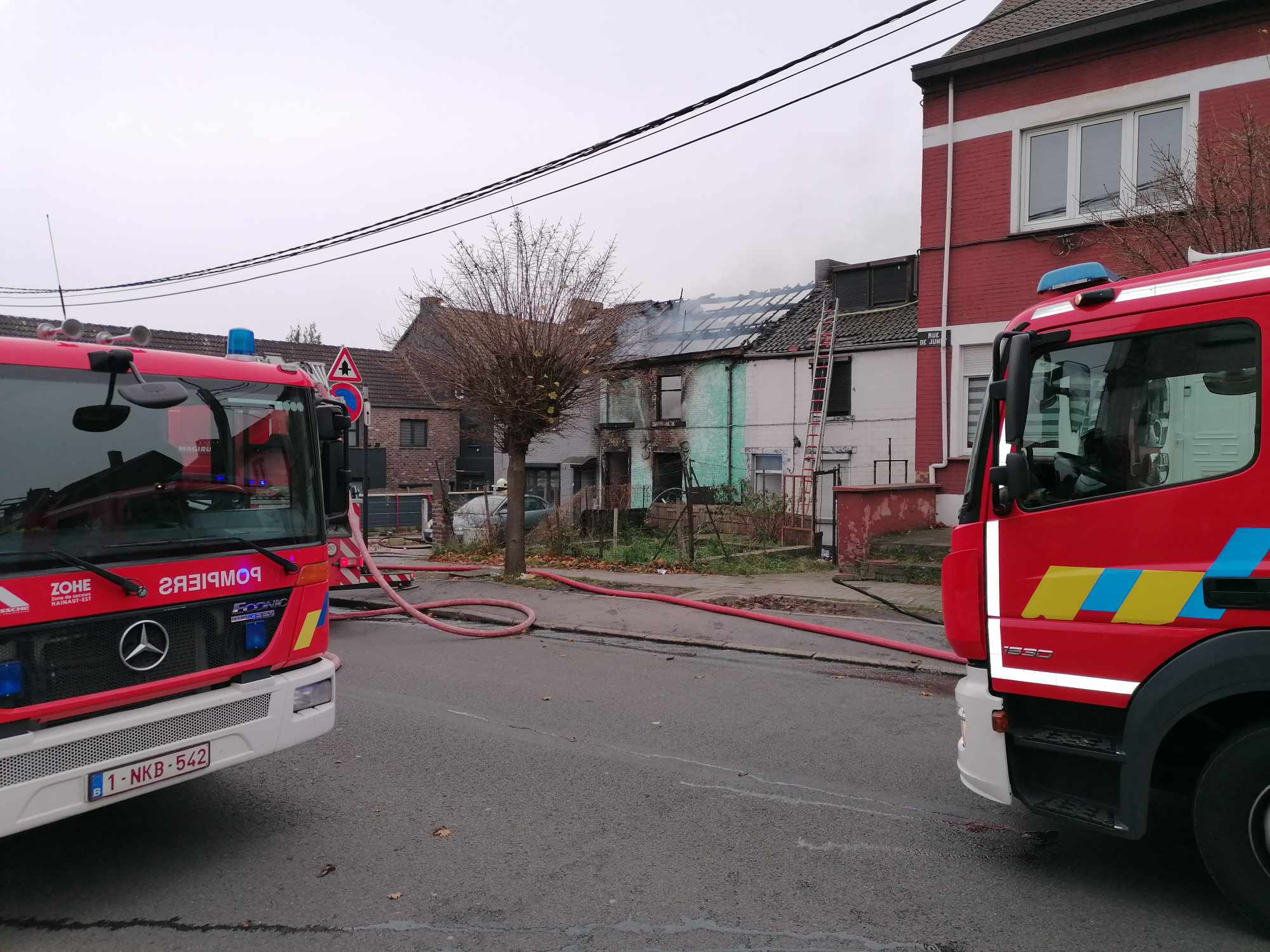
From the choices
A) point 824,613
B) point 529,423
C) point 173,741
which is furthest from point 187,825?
point 529,423

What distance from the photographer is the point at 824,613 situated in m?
10.4

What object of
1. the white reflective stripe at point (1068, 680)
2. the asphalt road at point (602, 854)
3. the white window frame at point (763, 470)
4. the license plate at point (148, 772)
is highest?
the white window frame at point (763, 470)

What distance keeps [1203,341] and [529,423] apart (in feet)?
35.8

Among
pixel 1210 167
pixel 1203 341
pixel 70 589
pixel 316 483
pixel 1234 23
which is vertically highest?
pixel 1234 23

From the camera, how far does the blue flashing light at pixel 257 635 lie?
4414mm

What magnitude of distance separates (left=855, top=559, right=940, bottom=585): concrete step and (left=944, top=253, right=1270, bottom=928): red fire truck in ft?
28.4

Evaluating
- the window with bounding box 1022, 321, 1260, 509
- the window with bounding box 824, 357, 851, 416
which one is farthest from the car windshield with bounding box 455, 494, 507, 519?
the window with bounding box 1022, 321, 1260, 509

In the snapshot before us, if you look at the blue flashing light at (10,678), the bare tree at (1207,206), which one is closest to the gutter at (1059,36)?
the bare tree at (1207,206)

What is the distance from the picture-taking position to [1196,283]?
3.56m

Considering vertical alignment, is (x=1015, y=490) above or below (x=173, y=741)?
above

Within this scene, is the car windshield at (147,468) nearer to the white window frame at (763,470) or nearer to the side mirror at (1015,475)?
Result: the side mirror at (1015,475)

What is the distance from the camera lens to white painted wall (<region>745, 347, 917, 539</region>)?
22297mm

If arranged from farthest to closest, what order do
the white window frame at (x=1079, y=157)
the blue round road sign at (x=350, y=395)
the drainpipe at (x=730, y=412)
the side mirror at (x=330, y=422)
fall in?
the drainpipe at (x=730, y=412)
the white window frame at (x=1079, y=157)
the blue round road sign at (x=350, y=395)
the side mirror at (x=330, y=422)

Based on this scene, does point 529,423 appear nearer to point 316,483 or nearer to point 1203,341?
point 316,483
